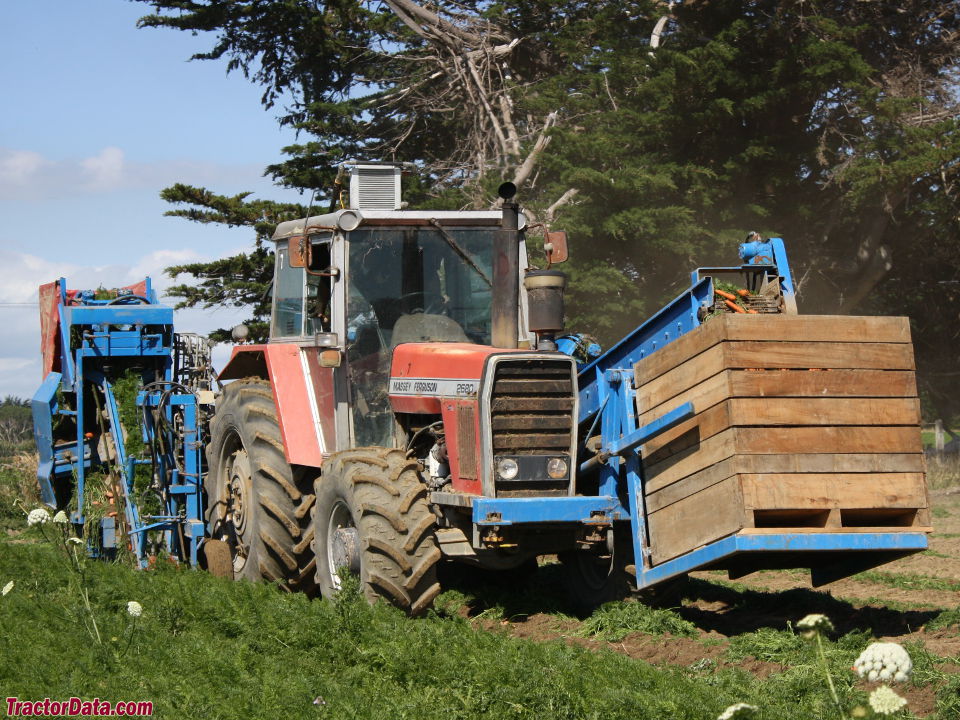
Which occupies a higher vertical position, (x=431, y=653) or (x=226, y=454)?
(x=226, y=454)

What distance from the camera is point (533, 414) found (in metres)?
7.75

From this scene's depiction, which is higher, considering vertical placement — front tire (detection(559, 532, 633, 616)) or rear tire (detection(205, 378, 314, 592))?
rear tire (detection(205, 378, 314, 592))

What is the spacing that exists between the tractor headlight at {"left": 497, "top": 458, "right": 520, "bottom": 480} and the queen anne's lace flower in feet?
13.4

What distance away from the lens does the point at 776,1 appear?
1889 centimetres

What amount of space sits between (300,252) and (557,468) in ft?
7.56

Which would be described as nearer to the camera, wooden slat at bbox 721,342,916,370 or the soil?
wooden slat at bbox 721,342,916,370

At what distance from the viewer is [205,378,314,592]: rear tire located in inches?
355

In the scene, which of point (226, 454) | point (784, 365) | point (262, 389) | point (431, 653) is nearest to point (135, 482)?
point (226, 454)

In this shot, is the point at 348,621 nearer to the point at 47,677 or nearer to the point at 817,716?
the point at 47,677

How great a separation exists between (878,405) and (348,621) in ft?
10.7

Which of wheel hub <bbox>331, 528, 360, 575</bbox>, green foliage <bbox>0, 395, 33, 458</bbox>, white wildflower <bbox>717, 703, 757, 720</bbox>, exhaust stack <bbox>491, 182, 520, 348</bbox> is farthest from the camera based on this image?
green foliage <bbox>0, 395, 33, 458</bbox>

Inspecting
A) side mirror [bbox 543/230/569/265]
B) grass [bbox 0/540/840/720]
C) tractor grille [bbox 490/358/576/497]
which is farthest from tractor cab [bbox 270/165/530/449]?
grass [bbox 0/540/840/720]

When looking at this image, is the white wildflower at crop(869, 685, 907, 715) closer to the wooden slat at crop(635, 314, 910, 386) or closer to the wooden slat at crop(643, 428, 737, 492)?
the wooden slat at crop(643, 428, 737, 492)

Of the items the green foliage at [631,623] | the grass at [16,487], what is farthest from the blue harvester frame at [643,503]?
the grass at [16,487]
